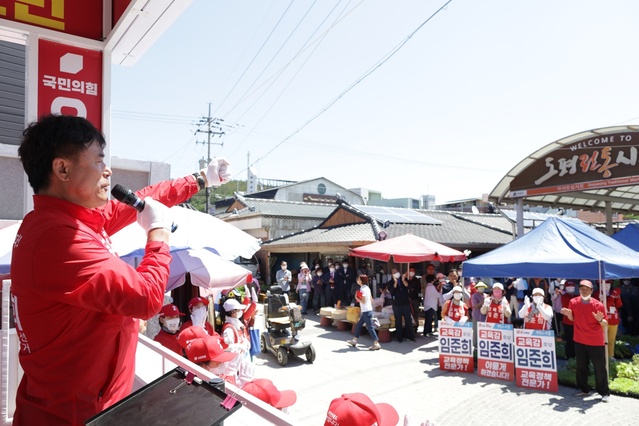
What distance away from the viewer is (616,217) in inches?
1230

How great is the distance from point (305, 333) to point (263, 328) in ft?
4.69

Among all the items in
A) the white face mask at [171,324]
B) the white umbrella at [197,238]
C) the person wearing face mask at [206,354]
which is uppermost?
the white umbrella at [197,238]

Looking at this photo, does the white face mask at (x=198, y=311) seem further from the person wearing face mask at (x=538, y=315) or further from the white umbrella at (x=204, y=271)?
the person wearing face mask at (x=538, y=315)

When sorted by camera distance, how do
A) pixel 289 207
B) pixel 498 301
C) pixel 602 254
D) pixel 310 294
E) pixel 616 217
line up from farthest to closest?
pixel 616 217
pixel 289 207
pixel 310 294
pixel 498 301
pixel 602 254

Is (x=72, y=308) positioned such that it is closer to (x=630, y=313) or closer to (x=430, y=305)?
(x=430, y=305)

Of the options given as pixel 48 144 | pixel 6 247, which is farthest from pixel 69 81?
pixel 6 247

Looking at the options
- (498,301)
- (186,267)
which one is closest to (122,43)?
(186,267)

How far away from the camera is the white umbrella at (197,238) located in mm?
4914

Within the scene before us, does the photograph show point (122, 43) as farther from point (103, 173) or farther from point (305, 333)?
point (305, 333)

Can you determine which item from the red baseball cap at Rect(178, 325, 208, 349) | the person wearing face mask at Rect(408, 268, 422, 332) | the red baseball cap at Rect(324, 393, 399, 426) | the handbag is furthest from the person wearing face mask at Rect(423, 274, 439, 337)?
the red baseball cap at Rect(324, 393, 399, 426)

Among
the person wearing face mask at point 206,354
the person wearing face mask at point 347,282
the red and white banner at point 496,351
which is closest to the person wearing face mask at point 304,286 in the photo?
the person wearing face mask at point 347,282

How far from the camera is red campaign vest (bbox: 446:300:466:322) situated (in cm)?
954

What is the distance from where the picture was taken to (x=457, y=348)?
8898 millimetres

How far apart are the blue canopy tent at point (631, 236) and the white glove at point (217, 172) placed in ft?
42.2
